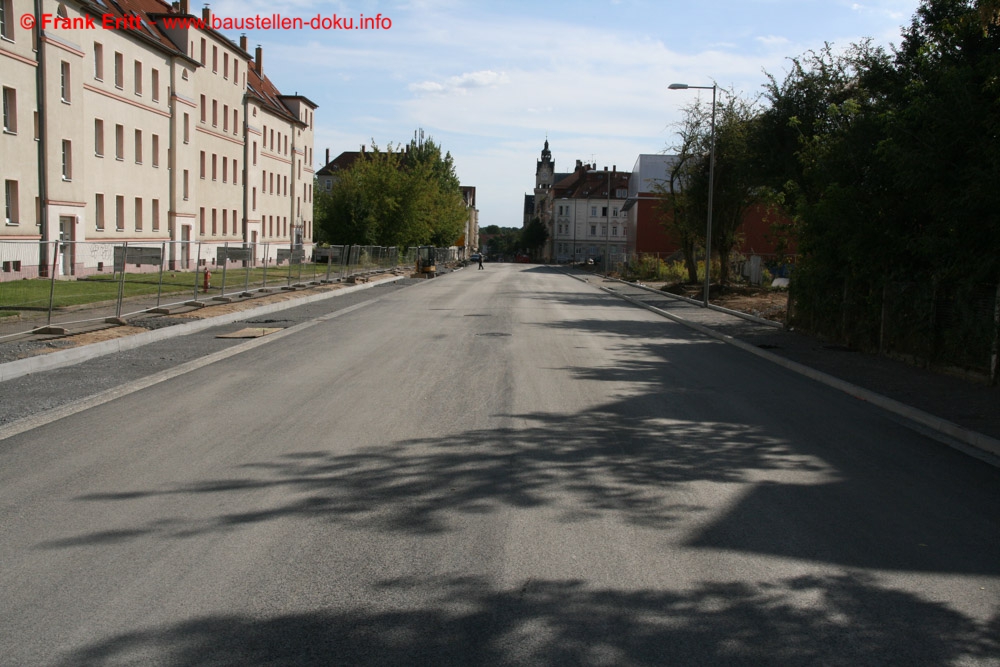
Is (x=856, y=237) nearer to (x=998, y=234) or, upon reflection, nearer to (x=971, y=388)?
(x=998, y=234)

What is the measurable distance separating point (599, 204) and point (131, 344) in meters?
128

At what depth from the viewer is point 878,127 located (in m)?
16.1

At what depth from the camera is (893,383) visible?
12.2 metres

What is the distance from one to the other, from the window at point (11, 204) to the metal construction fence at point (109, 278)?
8.25 m

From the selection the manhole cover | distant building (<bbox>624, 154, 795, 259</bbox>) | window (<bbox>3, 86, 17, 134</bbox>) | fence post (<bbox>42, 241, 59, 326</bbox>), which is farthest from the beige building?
distant building (<bbox>624, 154, 795, 259</bbox>)

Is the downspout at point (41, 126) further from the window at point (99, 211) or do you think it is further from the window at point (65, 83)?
the window at point (99, 211)

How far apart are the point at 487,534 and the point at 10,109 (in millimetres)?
32356

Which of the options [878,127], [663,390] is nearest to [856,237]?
[878,127]

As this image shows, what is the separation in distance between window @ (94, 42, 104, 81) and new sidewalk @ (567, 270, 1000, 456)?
3027 cm

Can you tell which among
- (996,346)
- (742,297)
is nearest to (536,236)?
(742,297)

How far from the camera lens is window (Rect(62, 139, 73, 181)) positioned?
3438 centimetres

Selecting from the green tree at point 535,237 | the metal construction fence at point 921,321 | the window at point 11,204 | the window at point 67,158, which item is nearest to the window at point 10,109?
the window at point 11,204

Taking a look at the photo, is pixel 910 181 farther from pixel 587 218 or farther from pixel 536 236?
pixel 536 236

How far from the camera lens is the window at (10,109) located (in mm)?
30641
